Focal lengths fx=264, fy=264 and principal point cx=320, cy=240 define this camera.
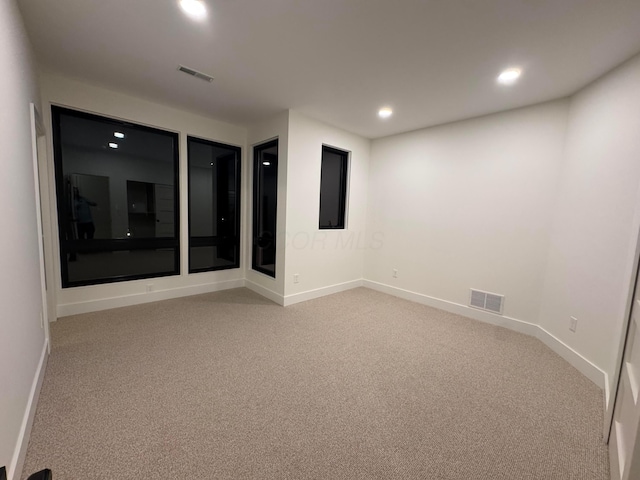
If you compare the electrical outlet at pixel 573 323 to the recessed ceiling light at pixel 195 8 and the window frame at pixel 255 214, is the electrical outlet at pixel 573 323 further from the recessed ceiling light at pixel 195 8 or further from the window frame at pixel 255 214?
the recessed ceiling light at pixel 195 8

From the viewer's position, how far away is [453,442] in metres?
1.57

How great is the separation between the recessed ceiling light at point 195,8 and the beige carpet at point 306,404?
8.69 ft

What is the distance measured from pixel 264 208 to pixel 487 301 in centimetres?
350

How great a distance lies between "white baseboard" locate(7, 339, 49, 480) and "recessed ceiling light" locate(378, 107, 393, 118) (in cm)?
399

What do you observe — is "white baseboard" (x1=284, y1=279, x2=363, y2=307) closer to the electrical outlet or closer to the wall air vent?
the wall air vent

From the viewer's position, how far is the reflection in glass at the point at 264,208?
166 inches

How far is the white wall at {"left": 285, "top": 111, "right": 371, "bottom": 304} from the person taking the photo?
366cm

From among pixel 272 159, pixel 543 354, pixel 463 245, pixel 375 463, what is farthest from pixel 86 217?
pixel 543 354

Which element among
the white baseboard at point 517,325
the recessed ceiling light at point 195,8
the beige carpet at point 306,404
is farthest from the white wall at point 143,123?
the white baseboard at point 517,325

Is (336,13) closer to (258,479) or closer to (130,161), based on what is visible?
(258,479)

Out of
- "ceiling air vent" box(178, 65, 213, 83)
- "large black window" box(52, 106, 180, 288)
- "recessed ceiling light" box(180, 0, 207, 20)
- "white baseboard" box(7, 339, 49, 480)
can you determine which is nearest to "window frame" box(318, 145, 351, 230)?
"ceiling air vent" box(178, 65, 213, 83)

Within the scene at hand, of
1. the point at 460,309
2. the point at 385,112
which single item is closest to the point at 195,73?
the point at 385,112

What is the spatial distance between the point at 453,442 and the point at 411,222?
3008 millimetres

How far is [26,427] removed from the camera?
1.45 meters
